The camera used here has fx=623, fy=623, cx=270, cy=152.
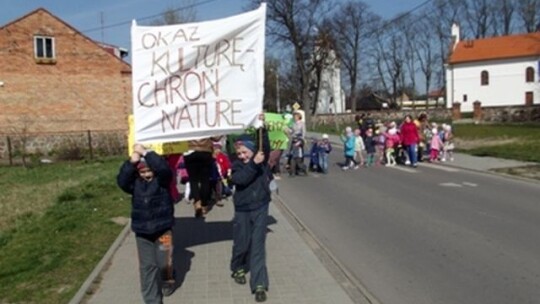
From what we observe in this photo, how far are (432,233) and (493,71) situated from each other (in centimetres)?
9340

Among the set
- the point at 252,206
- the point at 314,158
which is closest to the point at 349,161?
the point at 314,158

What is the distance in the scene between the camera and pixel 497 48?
314ft

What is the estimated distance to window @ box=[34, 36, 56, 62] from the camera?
38250 mm

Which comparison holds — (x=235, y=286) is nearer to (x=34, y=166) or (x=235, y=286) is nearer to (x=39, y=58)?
(x=34, y=166)

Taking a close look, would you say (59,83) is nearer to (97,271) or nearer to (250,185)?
(97,271)

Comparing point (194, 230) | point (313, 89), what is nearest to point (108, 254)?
point (194, 230)

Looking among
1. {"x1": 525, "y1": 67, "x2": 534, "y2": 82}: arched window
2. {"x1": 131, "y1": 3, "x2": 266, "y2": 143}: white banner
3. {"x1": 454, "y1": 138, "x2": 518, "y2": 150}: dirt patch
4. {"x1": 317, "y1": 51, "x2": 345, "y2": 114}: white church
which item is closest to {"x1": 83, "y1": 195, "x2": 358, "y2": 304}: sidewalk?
{"x1": 131, "y1": 3, "x2": 266, "y2": 143}: white banner

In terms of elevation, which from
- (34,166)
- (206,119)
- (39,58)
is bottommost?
(34,166)

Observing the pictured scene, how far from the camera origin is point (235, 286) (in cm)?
672

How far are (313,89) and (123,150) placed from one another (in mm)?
50201

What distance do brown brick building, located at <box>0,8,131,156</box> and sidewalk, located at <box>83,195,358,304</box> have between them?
31234 millimetres

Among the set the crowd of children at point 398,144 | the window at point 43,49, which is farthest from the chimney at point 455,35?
the crowd of children at point 398,144

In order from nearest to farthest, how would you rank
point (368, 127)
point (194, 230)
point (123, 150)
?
1. point (194, 230)
2. point (368, 127)
3. point (123, 150)

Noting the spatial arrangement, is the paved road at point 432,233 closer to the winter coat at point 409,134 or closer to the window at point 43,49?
the winter coat at point 409,134
